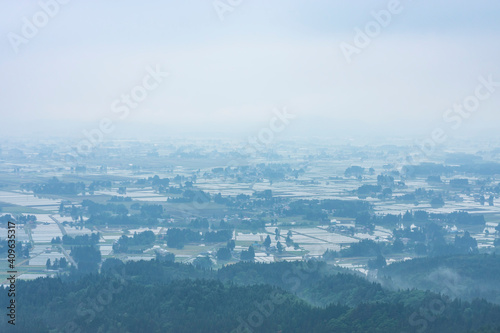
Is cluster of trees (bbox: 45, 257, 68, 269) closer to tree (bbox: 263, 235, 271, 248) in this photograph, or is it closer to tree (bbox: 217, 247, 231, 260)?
tree (bbox: 217, 247, 231, 260)

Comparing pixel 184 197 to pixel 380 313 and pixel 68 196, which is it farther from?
pixel 380 313

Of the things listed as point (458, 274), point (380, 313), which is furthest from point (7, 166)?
point (380, 313)

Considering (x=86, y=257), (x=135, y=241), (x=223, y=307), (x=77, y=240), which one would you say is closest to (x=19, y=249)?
(x=77, y=240)

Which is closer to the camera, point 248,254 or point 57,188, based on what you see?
point 248,254

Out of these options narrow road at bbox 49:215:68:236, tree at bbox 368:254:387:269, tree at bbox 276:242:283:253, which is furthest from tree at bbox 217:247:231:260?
narrow road at bbox 49:215:68:236

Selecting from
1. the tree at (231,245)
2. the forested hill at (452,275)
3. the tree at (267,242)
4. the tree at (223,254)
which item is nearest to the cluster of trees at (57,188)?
the tree at (231,245)

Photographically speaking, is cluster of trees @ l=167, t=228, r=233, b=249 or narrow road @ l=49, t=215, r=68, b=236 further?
narrow road @ l=49, t=215, r=68, b=236

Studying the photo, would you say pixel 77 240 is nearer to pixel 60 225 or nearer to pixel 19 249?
pixel 19 249
